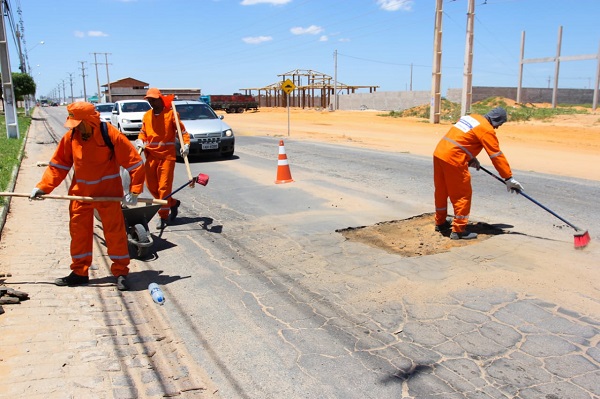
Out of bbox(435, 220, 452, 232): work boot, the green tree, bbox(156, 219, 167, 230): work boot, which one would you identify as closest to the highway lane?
bbox(156, 219, 167, 230): work boot

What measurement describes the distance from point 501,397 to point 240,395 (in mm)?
1565

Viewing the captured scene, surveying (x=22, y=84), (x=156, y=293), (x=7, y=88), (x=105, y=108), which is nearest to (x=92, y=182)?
(x=156, y=293)

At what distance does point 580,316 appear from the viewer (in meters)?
3.97

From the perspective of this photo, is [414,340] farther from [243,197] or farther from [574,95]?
[574,95]

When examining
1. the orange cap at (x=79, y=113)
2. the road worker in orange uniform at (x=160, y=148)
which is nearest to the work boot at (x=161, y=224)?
the road worker in orange uniform at (x=160, y=148)

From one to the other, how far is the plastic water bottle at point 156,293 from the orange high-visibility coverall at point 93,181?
1.16 ft

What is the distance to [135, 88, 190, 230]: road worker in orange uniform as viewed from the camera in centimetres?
686

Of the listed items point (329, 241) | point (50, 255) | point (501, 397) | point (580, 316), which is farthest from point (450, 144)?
point (50, 255)

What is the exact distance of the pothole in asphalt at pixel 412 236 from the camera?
5816 mm

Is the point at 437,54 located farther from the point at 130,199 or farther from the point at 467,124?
the point at 130,199

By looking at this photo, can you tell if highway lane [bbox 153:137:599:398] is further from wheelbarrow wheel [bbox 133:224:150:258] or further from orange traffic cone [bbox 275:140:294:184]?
wheelbarrow wheel [bbox 133:224:150:258]

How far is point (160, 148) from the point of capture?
6.88 metres

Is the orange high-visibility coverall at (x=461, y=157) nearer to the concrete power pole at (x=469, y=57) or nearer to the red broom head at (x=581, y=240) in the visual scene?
the red broom head at (x=581, y=240)

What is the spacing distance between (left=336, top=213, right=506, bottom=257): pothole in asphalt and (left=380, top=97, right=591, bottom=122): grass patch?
2956 cm
